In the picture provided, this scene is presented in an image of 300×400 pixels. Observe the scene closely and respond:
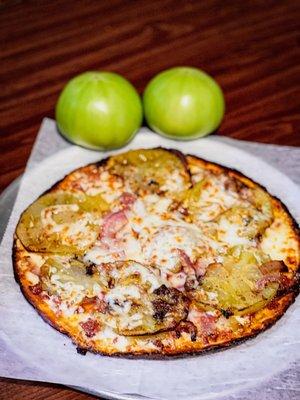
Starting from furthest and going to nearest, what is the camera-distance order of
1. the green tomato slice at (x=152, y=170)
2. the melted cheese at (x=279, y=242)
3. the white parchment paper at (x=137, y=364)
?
the green tomato slice at (x=152, y=170), the melted cheese at (x=279, y=242), the white parchment paper at (x=137, y=364)

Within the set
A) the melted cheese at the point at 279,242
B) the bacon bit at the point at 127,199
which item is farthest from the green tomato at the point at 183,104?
the melted cheese at the point at 279,242

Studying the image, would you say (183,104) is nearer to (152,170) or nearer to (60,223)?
(152,170)

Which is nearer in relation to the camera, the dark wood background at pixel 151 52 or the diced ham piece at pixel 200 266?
the diced ham piece at pixel 200 266

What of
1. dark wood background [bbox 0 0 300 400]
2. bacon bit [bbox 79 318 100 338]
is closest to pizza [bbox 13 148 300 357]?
bacon bit [bbox 79 318 100 338]

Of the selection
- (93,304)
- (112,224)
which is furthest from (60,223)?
(93,304)

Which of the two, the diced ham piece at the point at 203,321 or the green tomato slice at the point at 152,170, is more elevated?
the green tomato slice at the point at 152,170

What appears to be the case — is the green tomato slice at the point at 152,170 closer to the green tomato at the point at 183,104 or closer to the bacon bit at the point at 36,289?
the green tomato at the point at 183,104
